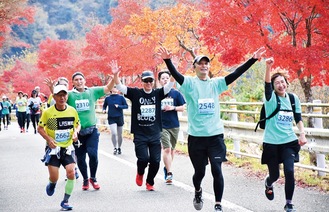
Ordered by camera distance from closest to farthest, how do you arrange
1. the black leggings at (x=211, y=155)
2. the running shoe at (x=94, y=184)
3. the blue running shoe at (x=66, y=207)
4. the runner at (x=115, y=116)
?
the black leggings at (x=211, y=155), the blue running shoe at (x=66, y=207), the running shoe at (x=94, y=184), the runner at (x=115, y=116)

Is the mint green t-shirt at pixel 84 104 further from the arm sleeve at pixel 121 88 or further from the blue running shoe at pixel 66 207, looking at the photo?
the blue running shoe at pixel 66 207

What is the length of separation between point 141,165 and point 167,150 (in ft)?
3.30

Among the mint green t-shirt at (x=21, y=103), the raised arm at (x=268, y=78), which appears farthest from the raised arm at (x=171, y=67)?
the mint green t-shirt at (x=21, y=103)

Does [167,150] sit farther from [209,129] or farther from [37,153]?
[37,153]

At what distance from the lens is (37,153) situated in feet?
41.9

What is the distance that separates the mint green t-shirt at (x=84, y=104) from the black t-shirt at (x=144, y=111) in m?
0.79

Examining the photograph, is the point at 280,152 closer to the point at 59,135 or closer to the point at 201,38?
the point at 59,135

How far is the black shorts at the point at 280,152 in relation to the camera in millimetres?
5617

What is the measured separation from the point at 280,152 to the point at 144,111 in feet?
6.82

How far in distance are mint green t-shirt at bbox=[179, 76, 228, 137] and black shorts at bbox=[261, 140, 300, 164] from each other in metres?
0.72

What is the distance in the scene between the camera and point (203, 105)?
543 cm

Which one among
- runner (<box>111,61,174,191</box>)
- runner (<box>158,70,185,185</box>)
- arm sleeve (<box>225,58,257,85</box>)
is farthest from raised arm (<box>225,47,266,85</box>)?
runner (<box>158,70,185,185</box>)

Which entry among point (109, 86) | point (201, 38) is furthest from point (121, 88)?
point (201, 38)

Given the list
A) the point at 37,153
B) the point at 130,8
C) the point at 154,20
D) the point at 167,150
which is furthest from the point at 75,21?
the point at 167,150
